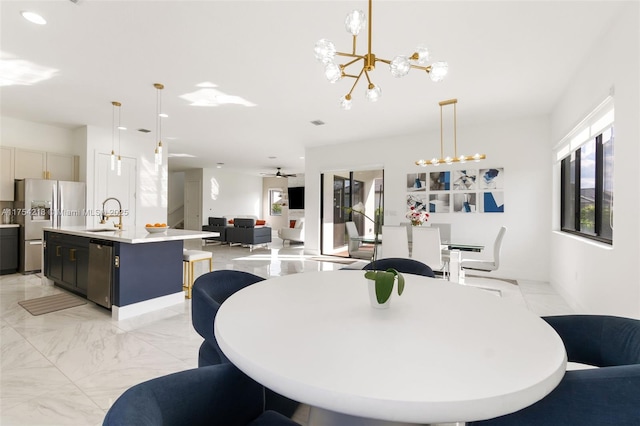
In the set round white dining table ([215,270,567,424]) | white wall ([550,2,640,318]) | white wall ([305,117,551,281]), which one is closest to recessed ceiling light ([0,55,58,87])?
round white dining table ([215,270,567,424])

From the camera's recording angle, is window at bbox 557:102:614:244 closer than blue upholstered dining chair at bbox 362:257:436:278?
No

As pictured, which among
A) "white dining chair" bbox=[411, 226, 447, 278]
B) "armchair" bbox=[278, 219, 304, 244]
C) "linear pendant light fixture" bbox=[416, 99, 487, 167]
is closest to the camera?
"white dining chair" bbox=[411, 226, 447, 278]

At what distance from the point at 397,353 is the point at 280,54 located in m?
3.19

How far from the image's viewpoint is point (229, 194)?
12500mm

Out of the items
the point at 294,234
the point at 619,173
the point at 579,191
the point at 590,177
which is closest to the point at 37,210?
the point at 294,234

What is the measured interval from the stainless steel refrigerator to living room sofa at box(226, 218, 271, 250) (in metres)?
4.32

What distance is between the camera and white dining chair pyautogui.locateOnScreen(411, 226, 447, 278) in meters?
3.85

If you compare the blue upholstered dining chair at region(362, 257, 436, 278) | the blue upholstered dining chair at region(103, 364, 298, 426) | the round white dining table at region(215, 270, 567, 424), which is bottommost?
the blue upholstered dining chair at region(103, 364, 298, 426)

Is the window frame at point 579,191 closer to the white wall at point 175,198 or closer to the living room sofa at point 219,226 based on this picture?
the living room sofa at point 219,226

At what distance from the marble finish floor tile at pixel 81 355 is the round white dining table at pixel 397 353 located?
112cm

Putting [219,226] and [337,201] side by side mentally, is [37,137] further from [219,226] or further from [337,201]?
[337,201]

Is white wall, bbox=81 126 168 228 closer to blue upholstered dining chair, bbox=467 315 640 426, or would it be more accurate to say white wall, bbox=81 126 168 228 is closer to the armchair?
the armchair

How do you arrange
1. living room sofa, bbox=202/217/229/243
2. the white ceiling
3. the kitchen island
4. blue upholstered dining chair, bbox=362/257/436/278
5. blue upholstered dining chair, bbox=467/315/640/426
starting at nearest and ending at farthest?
blue upholstered dining chair, bbox=467/315/640/426 < blue upholstered dining chair, bbox=362/257/436/278 < the white ceiling < the kitchen island < living room sofa, bbox=202/217/229/243

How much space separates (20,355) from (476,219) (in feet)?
20.6
